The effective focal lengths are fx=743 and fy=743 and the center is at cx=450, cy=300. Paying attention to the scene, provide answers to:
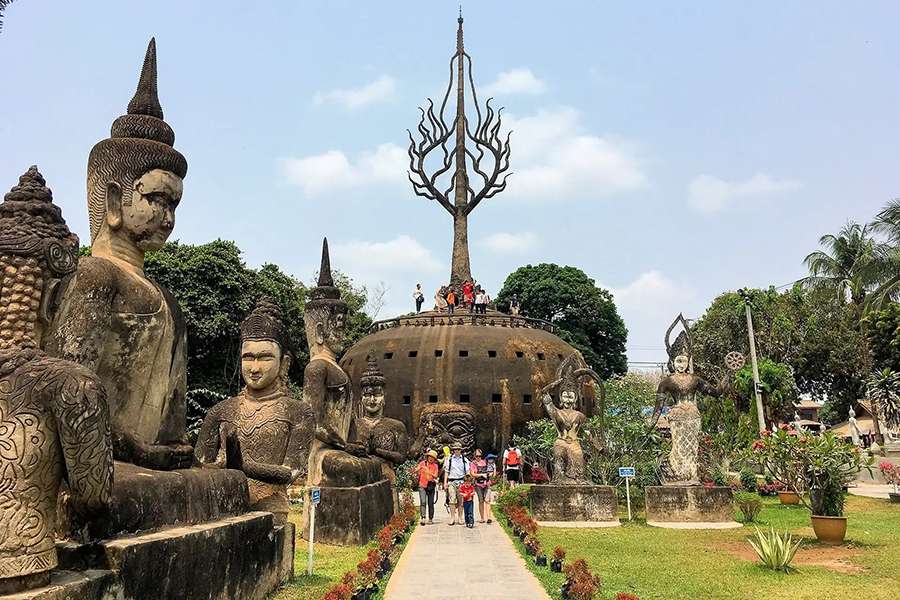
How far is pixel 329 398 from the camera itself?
11703mm

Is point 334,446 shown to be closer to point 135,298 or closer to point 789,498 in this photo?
point 135,298

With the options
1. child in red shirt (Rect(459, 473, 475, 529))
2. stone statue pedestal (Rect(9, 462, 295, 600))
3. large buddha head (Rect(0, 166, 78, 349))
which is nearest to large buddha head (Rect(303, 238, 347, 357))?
child in red shirt (Rect(459, 473, 475, 529))

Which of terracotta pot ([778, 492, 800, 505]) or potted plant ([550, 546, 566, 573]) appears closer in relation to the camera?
potted plant ([550, 546, 566, 573])

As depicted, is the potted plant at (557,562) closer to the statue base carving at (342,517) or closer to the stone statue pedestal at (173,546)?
the statue base carving at (342,517)

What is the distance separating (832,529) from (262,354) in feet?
29.3

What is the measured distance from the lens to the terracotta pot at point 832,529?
11109 mm

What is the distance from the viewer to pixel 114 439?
457 cm

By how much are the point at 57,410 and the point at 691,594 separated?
668 cm

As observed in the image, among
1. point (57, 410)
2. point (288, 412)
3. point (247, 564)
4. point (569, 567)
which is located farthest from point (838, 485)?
point (57, 410)

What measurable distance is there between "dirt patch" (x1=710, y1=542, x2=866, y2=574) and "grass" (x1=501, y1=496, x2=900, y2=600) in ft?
0.33

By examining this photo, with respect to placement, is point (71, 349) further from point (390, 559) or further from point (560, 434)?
point (560, 434)

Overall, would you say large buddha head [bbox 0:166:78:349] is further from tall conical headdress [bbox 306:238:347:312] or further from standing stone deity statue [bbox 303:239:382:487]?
tall conical headdress [bbox 306:238:347:312]

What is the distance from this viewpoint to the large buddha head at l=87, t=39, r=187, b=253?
4973mm

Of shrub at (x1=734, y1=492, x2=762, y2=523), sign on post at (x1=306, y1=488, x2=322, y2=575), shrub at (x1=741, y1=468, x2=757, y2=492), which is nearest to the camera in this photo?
sign on post at (x1=306, y1=488, x2=322, y2=575)
